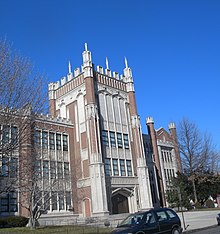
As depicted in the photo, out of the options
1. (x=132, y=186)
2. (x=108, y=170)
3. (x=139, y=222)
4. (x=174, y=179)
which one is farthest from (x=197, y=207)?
(x=139, y=222)

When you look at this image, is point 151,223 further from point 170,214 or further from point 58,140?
point 58,140

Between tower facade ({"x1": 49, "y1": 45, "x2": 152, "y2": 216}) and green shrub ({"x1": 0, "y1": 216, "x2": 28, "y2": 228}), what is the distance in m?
9.57

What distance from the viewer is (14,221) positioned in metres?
28.9

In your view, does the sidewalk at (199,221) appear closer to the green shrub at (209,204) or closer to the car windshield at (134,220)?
the car windshield at (134,220)

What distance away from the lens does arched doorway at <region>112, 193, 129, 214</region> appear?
41375 mm

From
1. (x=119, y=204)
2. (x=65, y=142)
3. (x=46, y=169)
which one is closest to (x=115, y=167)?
(x=119, y=204)

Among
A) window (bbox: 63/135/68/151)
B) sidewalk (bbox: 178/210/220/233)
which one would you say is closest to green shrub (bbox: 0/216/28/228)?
window (bbox: 63/135/68/151)

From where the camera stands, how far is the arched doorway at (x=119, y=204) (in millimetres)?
41375

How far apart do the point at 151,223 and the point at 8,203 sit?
2368 centimetres

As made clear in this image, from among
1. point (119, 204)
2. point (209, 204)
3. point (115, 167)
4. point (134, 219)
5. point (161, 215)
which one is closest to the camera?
point (134, 219)

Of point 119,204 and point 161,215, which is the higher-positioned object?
point 119,204

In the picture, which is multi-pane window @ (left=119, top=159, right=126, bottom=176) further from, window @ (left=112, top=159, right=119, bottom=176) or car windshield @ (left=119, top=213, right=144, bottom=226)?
car windshield @ (left=119, top=213, right=144, bottom=226)

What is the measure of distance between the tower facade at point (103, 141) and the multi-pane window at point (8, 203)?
26.4 feet

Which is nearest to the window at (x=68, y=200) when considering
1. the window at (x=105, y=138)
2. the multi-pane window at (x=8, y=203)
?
the multi-pane window at (x=8, y=203)
